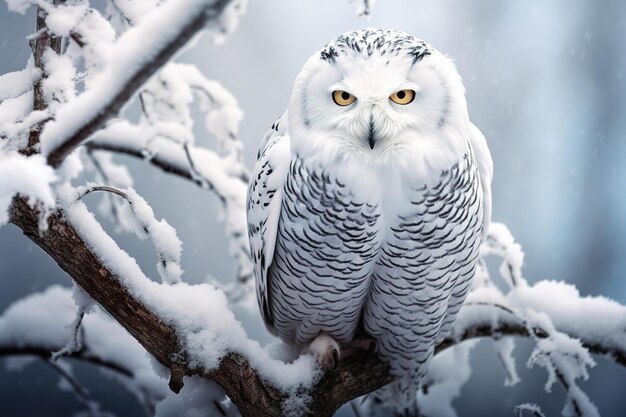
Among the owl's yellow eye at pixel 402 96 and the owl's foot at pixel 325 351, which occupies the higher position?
the owl's yellow eye at pixel 402 96

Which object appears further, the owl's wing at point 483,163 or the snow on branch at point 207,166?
the snow on branch at point 207,166

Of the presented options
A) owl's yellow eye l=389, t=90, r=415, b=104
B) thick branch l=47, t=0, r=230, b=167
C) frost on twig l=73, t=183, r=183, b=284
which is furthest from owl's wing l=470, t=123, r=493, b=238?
thick branch l=47, t=0, r=230, b=167

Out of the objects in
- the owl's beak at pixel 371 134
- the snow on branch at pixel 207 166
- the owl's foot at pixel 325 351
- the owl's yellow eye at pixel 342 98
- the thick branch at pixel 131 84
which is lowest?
the owl's foot at pixel 325 351

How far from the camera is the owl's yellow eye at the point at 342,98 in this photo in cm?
90

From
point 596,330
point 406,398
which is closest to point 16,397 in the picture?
point 406,398

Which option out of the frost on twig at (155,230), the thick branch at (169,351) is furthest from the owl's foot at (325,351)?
the frost on twig at (155,230)

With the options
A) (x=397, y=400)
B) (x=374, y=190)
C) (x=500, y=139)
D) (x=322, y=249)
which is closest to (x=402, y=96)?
(x=374, y=190)

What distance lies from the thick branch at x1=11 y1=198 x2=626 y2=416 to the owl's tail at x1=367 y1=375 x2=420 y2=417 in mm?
103

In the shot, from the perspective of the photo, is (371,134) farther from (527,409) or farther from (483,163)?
(527,409)

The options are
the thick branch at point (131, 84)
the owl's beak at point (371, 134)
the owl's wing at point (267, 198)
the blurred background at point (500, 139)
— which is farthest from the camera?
the blurred background at point (500, 139)

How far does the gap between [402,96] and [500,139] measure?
4.55ft

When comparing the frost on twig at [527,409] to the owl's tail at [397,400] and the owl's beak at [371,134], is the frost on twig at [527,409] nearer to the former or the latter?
the owl's tail at [397,400]

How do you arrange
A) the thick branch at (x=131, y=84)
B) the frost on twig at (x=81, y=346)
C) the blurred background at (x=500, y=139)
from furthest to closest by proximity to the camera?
the blurred background at (x=500, y=139), the frost on twig at (x=81, y=346), the thick branch at (x=131, y=84)

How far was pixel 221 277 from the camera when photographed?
6.94 feet
